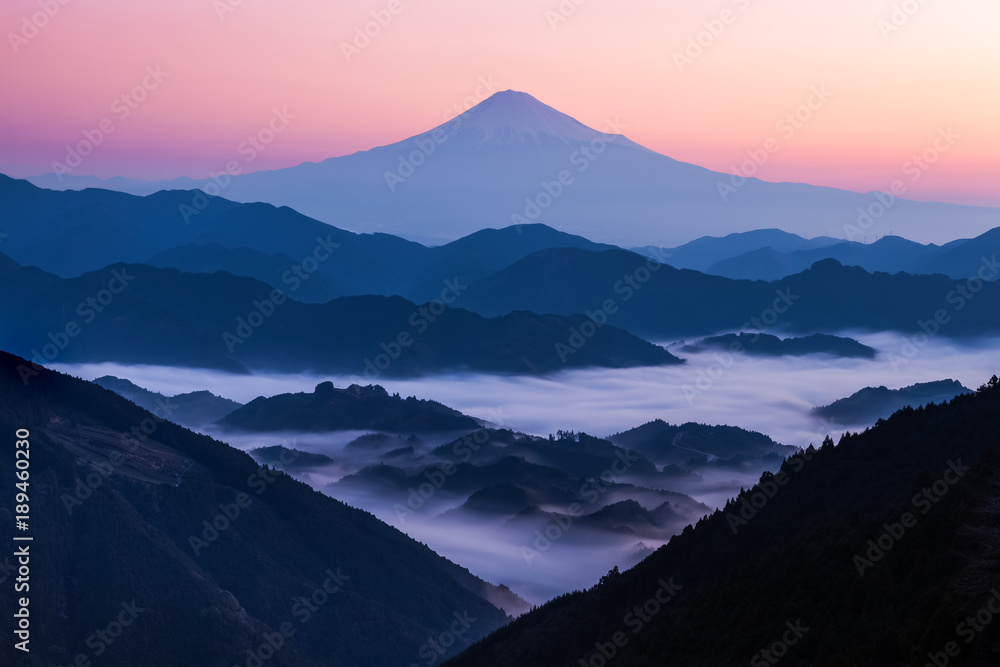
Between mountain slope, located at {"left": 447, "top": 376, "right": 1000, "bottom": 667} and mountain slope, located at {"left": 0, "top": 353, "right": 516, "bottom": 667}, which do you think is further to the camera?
mountain slope, located at {"left": 0, "top": 353, "right": 516, "bottom": 667}

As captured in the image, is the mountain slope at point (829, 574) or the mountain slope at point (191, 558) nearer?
the mountain slope at point (829, 574)

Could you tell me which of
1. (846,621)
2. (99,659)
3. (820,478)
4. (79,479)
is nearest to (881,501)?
(820,478)

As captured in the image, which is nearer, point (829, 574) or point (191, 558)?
point (829, 574)

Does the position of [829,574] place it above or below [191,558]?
above

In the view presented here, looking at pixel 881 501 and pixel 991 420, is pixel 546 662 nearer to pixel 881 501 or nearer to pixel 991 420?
pixel 881 501
